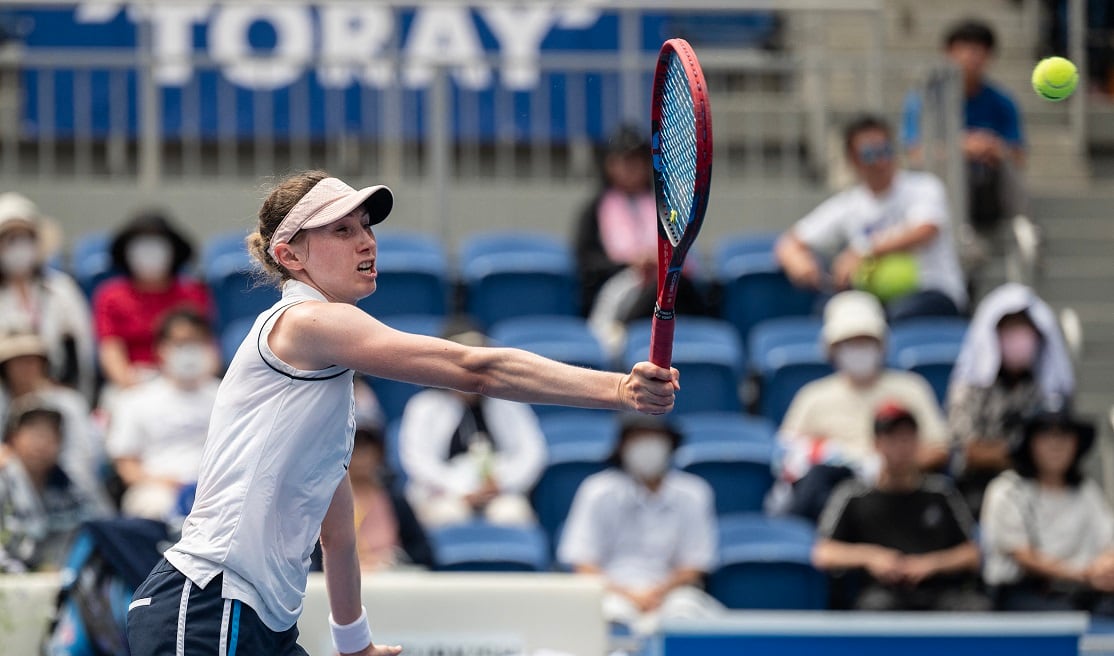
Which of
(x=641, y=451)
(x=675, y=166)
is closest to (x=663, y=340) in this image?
(x=675, y=166)

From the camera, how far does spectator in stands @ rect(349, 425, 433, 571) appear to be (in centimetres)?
798

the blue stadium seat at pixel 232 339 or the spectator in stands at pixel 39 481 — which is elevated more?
the blue stadium seat at pixel 232 339

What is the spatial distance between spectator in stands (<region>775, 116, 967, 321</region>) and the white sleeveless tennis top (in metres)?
6.32

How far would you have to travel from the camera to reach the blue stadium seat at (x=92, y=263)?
10.0 metres

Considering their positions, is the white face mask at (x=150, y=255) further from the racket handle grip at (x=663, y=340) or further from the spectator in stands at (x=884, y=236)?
the racket handle grip at (x=663, y=340)

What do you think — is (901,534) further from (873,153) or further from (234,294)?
(234,294)

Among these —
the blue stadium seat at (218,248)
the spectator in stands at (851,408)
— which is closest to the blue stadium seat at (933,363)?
the spectator in stands at (851,408)

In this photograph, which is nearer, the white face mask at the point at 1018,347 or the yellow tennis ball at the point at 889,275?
the white face mask at the point at 1018,347

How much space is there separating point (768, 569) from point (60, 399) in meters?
3.34

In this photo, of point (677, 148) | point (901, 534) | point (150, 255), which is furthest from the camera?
point (150, 255)

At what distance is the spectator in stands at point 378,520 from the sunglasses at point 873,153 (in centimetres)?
363

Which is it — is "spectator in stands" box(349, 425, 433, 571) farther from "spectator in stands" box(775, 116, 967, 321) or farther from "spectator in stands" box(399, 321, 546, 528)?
"spectator in stands" box(775, 116, 967, 321)

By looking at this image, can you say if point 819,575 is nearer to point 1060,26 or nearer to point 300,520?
point 300,520

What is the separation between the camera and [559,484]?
8.86 metres
